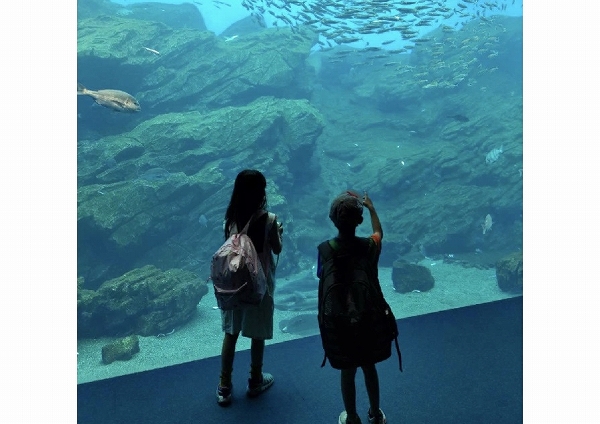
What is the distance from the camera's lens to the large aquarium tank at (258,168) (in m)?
10.7

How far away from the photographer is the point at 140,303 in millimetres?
9812

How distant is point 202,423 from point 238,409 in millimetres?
197

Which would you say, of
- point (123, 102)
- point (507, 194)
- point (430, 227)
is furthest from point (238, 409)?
point (507, 194)

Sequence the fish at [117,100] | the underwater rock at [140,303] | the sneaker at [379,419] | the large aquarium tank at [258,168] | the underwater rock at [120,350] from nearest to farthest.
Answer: the sneaker at [379,419] → the fish at [117,100] → the underwater rock at [120,350] → the underwater rock at [140,303] → the large aquarium tank at [258,168]

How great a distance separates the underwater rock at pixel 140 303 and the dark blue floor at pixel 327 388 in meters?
7.53

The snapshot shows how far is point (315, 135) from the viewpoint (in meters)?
18.7

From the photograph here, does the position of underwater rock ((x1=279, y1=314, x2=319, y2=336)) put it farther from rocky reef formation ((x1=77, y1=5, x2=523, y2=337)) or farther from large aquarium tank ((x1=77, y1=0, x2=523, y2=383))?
→ rocky reef formation ((x1=77, y1=5, x2=523, y2=337))

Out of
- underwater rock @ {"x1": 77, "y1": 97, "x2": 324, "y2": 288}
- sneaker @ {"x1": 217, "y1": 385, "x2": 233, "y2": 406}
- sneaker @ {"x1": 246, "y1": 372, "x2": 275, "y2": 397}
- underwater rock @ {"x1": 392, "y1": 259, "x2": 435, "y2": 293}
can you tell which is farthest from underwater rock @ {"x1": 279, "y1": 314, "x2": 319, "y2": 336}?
sneaker @ {"x1": 217, "y1": 385, "x2": 233, "y2": 406}

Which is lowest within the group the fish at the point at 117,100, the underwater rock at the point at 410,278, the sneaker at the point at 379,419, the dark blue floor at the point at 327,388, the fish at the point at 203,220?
the underwater rock at the point at 410,278

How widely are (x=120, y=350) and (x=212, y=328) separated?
2.47 metres

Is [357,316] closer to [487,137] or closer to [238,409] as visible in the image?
[238,409]

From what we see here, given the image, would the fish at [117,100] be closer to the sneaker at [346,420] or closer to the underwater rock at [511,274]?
the sneaker at [346,420]

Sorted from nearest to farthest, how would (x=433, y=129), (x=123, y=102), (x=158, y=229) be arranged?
(x=123, y=102)
(x=158, y=229)
(x=433, y=129)

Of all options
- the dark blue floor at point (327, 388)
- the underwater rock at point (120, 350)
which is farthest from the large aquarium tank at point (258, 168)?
the dark blue floor at point (327, 388)
